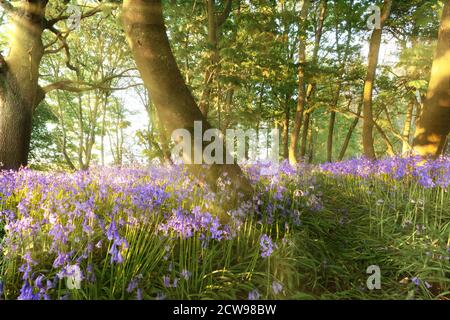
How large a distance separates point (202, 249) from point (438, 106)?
5.23 meters

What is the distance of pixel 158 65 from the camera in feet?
11.4

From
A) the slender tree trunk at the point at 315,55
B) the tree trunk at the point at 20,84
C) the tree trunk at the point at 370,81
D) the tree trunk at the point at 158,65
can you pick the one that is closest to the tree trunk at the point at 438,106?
the tree trunk at the point at 370,81

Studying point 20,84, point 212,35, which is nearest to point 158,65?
point 20,84

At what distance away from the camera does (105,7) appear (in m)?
6.24

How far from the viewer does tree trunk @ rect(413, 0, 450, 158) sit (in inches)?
200

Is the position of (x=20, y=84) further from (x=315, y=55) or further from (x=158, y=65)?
(x=315, y=55)

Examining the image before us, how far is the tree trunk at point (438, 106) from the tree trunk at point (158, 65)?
13.5ft

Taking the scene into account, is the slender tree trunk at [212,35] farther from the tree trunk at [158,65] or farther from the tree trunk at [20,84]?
the tree trunk at [158,65]

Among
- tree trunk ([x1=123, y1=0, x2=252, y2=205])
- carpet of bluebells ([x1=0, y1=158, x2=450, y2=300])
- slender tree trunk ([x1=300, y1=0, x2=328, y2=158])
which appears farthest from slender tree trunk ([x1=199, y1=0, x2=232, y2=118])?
carpet of bluebells ([x1=0, y1=158, x2=450, y2=300])

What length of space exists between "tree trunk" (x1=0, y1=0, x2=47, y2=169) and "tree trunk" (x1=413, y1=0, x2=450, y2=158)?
8930 millimetres

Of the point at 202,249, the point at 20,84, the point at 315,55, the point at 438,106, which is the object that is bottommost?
the point at 202,249

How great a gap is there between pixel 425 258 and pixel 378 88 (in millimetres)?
13391

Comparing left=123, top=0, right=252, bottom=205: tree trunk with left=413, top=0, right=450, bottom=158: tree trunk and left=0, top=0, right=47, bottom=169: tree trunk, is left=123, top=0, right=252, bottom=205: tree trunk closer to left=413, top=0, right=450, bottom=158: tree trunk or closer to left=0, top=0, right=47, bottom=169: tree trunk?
left=413, top=0, right=450, bottom=158: tree trunk
